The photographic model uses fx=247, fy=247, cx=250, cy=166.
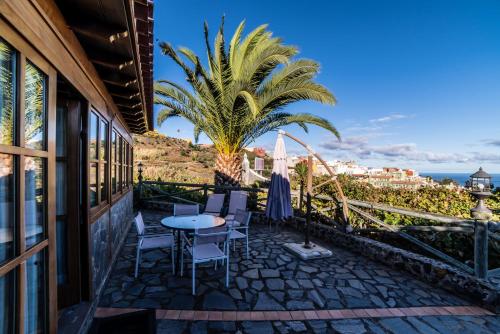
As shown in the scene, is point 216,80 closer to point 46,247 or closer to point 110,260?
point 110,260

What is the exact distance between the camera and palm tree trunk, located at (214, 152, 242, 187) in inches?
298

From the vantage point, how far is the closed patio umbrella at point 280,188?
4.99m

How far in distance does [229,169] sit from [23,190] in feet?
21.1

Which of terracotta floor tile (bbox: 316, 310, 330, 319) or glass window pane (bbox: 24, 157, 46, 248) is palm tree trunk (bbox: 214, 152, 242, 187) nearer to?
terracotta floor tile (bbox: 316, 310, 330, 319)

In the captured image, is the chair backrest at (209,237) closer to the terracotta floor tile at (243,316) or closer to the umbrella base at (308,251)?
the terracotta floor tile at (243,316)

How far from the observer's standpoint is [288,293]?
3256 mm

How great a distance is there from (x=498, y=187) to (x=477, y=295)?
156 inches

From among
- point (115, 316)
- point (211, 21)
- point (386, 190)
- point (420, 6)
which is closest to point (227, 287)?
point (115, 316)

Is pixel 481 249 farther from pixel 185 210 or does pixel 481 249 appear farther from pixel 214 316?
pixel 185 210

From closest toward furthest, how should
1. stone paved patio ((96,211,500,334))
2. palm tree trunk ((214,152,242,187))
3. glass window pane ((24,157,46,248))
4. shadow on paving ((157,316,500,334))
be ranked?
glass window pane ((24,157,46,248)), shadow on paving ((157,316,500,334)), stone paved patio ((96,211,500,334)), palm tree trunk ((214,152,242,187))

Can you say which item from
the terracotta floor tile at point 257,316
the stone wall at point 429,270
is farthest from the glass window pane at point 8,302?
the stone wall at point 429,270

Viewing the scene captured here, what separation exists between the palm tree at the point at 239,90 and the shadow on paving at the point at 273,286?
304cm

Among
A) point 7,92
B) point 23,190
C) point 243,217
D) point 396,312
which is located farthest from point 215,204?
point 7,92

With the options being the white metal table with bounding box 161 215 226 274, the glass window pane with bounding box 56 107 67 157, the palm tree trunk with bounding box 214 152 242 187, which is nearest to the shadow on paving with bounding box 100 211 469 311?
the white metal table with bounding box 161 215 226 274
